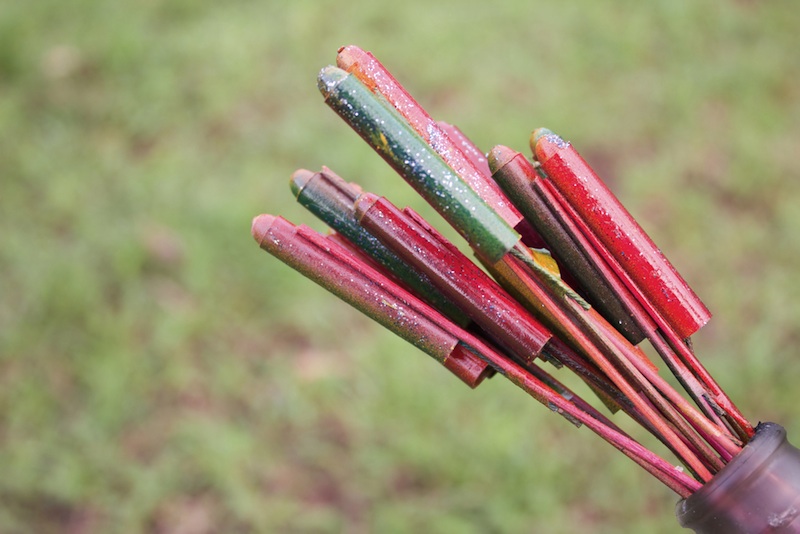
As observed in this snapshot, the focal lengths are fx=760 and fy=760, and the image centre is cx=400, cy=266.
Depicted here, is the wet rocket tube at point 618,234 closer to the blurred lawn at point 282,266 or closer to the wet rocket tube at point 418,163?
the wet rocket tube at point 418,163

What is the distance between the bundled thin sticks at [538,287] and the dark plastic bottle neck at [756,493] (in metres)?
0.04

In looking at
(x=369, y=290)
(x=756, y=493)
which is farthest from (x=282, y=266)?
(x=756, y=493)

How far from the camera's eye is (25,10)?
2.63 meters

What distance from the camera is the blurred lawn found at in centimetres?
180

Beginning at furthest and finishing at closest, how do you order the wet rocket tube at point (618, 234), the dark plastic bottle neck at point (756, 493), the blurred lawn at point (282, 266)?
the blurred lawn at point (282, 266) < the wet rocket tube at point (618, 234) < the dark plastic bottle neck at point (756, 493)

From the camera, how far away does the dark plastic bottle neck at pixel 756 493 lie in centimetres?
64

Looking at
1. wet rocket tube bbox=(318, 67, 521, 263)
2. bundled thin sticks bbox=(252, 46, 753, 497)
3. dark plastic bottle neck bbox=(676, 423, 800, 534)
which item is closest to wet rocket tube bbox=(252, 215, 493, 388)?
bundled thin sticks bbox=(252, 46, 753, 497)

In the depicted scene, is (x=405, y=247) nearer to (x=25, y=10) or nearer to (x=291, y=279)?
(x=291, y=279)

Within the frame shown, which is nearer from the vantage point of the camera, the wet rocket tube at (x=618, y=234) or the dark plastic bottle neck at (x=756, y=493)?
the dark plastic bottle neck at (x=756, y=493)

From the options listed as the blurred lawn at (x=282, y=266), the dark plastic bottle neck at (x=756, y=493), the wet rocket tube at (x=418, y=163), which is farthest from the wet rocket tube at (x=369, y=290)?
the blurred lawn at (x=282, y=266)

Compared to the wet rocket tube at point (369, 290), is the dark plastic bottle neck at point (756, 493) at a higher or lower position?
lower

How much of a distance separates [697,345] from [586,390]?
36 centimetres

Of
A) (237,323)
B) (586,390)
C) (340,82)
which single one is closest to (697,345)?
(586,390)

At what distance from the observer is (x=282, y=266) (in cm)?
215
